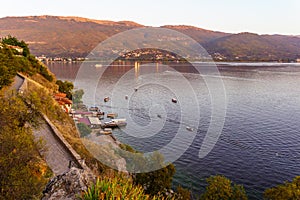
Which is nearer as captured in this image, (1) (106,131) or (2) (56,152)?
(2) (56,152)

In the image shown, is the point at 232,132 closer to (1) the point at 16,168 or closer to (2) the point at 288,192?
(2) the point at 288,192

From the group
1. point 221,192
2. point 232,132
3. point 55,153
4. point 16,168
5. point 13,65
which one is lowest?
point 232,132

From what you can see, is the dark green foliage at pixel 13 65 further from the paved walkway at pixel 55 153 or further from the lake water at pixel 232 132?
the lake water at pixel 232 132

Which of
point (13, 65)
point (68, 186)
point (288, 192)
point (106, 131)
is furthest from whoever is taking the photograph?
point (106, 131)

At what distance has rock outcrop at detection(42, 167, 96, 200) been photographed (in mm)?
7383

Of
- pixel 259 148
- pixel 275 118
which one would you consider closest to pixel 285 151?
pixel 259 148

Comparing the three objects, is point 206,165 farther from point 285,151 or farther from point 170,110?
point 170,110

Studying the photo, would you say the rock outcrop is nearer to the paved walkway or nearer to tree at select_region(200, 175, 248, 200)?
the paved walkway

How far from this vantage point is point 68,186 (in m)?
7.60

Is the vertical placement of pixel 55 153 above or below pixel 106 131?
above

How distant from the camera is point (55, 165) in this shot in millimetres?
17375

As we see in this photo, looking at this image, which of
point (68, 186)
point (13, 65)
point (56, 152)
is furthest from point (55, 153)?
point (13, 65)

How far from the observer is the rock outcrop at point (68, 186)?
7383mm

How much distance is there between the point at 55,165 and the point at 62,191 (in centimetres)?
1085
